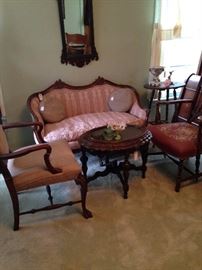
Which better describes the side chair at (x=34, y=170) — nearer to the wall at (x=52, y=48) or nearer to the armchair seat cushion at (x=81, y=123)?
the armchair seat cushion at (x=81, y=123)

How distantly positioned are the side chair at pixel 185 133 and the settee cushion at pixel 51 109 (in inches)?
43.3

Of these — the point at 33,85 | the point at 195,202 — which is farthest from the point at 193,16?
the point at 195,202

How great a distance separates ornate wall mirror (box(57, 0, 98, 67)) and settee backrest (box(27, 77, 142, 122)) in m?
0.32

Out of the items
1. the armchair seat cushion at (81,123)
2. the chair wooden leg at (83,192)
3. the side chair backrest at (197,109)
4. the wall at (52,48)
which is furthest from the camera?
the wall at (52,48)

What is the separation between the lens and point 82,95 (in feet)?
11.3

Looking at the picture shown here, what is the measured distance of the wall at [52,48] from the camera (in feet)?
10.2

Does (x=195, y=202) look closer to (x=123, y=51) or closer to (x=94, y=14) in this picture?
(x=123, y=51)

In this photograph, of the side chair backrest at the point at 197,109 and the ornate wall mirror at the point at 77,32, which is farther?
the ornate wall mirror at the point at 77,32

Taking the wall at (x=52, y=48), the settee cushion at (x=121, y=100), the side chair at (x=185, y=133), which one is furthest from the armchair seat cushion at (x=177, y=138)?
Result: the wall at (x=52, y=48)

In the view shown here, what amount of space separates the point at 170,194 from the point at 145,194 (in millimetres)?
235

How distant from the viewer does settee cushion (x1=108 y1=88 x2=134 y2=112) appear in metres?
3.38

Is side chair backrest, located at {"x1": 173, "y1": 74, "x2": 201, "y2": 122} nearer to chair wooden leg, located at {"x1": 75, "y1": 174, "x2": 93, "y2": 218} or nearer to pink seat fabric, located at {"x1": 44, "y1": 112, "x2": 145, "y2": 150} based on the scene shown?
pink seat fabric, located at {"x1": 44, "y1": 112, "x2": 145, "y2": 150}

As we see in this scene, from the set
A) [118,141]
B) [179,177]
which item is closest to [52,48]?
[118,141]

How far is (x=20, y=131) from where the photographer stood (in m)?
3.50
